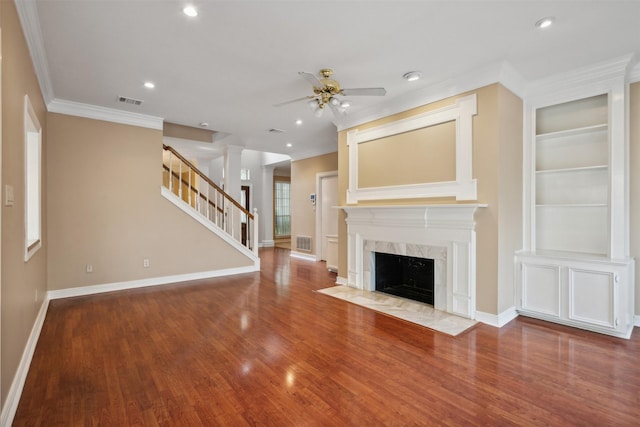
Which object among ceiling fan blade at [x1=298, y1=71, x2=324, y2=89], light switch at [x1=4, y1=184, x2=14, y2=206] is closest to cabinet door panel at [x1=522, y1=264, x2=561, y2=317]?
ceiling fan blade at [x1=298, y1=71, x2=324, y2=89]

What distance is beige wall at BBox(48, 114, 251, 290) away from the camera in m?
4.60

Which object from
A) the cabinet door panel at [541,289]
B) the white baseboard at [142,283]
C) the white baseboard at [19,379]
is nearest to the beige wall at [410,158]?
the cabinet door panel at [541,289]

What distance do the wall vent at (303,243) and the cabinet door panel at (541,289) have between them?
17.7ft

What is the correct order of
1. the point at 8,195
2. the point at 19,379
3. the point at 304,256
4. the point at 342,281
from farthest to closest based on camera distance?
1. the point at 304,256
2. the point at 342,281
3. the point at 19,379
4. the point at 8,195

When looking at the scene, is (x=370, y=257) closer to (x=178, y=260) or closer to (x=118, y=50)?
(x=178, y=260)

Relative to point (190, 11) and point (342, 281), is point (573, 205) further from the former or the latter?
point (190, 11)

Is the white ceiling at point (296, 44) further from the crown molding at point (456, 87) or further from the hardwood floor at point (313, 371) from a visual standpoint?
the hardwood floor at point (313, 371)

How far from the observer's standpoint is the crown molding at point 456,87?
3.46 meters

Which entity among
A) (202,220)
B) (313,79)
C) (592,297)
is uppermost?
(313,79)

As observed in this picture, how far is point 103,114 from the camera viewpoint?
192 inches

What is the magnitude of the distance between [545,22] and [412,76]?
4.35 ft

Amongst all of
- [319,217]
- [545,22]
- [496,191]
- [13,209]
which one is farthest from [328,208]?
[13,209]

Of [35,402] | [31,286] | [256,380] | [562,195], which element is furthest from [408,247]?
[31,286]

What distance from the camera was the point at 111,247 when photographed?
16.3ft
